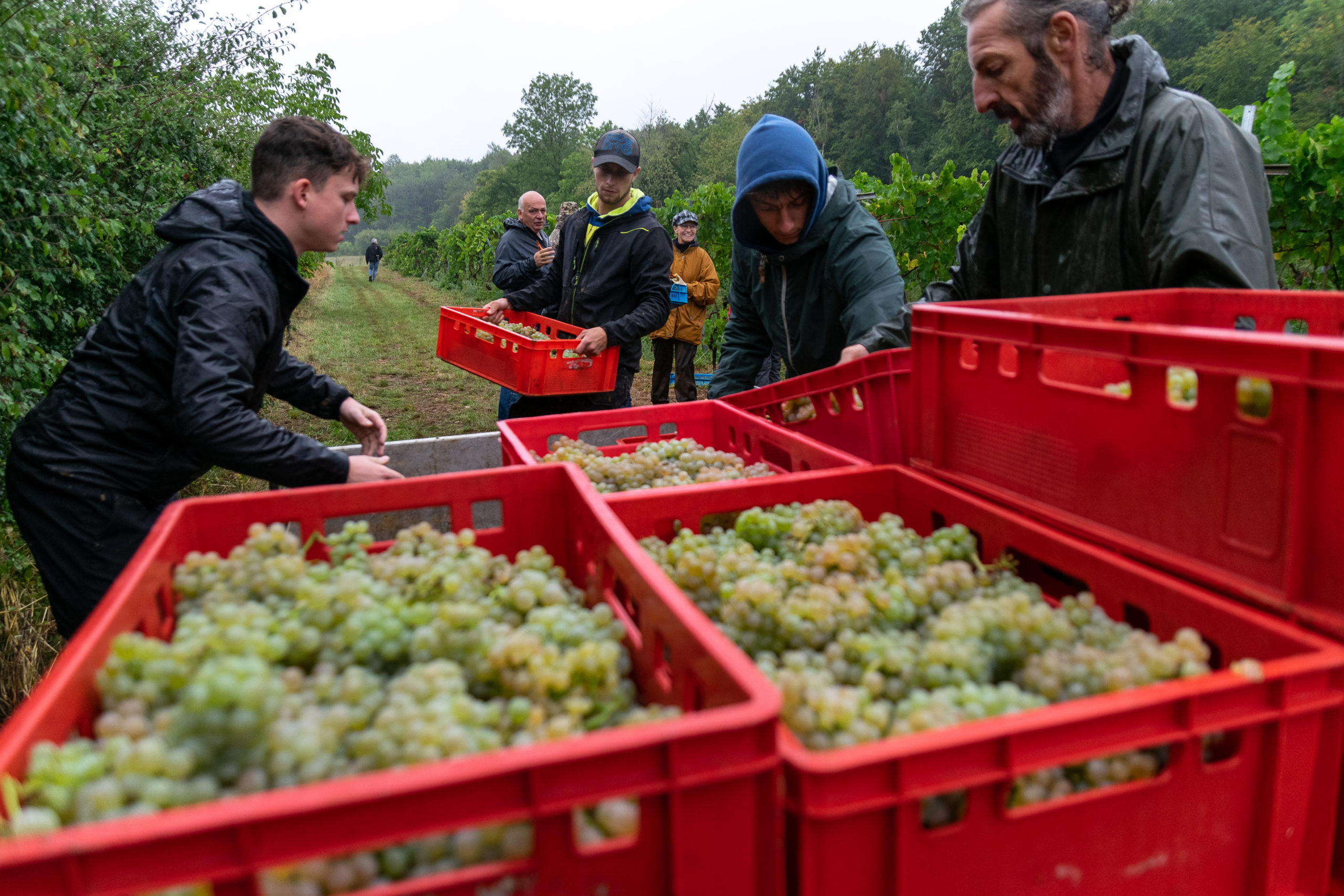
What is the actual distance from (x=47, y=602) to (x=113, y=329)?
2.22m

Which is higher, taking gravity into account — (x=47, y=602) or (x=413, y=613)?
(x=413, y=613)

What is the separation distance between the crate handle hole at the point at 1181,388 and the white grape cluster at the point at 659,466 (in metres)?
1.06

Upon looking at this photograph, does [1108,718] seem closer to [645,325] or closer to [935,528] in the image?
[935,528]

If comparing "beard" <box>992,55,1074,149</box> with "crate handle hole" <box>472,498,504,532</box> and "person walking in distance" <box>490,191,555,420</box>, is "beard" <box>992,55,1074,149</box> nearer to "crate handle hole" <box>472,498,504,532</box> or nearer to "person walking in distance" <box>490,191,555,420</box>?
"crate handle hole" <box>472,498,504,532</box>

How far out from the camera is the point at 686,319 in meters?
9.08

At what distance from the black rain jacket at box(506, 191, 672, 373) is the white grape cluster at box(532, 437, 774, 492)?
2196 millimetres

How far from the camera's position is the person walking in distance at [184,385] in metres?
2.16

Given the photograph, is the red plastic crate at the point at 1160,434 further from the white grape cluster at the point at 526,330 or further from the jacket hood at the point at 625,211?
the white grape cluster at the point at 526,330

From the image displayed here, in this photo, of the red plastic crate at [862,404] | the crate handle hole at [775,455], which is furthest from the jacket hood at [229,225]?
the red plastic crate at [862,404]

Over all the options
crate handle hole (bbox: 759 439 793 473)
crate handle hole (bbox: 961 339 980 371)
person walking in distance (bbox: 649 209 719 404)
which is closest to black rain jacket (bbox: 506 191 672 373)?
crate handle hole (bbox: 759 439 793 473)

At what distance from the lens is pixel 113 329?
2354 mm

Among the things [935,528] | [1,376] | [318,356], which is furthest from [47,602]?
[318,356]

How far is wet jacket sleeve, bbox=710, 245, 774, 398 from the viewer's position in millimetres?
3729

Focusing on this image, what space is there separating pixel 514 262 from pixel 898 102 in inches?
2323
